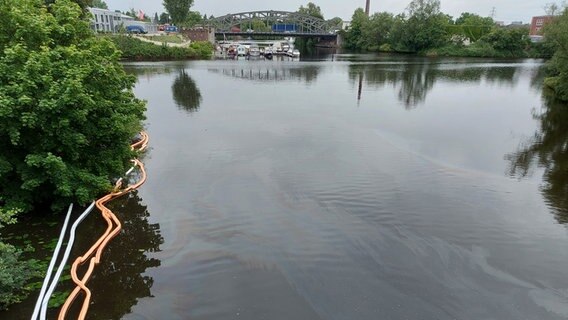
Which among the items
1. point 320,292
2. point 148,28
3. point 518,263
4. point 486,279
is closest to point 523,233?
point 518,263

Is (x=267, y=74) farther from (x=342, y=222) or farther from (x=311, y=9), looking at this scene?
(x=311, y=9)

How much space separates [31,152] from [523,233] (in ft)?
48.2

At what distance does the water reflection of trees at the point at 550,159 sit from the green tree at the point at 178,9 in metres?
115

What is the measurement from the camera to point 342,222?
1227cm

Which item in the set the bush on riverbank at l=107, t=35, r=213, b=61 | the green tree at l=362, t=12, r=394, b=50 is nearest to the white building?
the bush on riverbank at l=107, t=35, r=213, b=61

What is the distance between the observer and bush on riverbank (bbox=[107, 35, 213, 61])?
70250 mm

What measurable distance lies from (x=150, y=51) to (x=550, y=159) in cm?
6761

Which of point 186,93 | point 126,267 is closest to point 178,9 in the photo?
point 186,93

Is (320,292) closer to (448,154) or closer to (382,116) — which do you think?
(448,154)

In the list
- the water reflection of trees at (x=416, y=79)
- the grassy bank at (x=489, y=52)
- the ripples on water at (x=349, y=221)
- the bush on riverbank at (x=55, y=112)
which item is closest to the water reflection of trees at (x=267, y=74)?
the water reflection of trees at (x=416, y=79)

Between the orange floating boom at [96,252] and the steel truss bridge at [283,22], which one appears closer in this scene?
the orange floating boom at [96,252]

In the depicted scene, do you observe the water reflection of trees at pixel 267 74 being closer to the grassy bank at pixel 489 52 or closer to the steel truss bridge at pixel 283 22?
the grassy bank at pixel 489 52

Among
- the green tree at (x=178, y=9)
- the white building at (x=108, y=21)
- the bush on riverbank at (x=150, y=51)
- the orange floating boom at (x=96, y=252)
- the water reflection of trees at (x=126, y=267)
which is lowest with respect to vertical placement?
the water reflection of trees at (x=126, y=267)

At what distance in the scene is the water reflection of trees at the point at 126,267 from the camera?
8633mm
